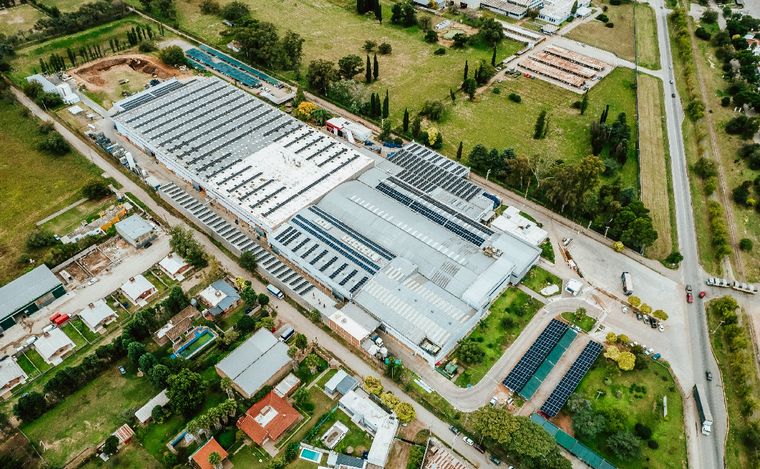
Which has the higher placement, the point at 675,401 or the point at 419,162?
the point at 419,162

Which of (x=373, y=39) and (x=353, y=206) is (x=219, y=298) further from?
(x=373, y=39)

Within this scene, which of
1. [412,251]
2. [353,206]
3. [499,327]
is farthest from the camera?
[353,206]

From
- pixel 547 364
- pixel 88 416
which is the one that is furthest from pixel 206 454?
pixel 547 364

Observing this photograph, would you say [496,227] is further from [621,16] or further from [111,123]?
[621,16]

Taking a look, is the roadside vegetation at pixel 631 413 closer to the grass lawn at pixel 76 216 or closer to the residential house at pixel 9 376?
the residential house at pixel 9 376

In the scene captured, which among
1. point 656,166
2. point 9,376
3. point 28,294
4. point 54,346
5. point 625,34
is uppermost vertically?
point 625,34

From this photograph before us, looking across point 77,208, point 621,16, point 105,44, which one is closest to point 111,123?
point 77,208

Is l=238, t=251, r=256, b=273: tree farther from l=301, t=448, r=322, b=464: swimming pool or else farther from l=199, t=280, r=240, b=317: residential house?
l=301, t=448, r=322, b=464: swimming pool
